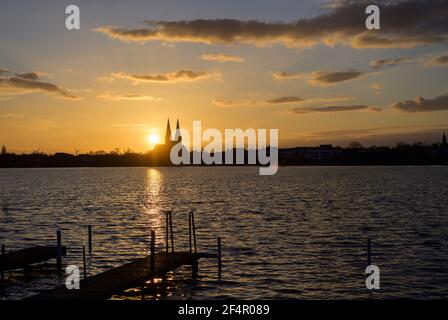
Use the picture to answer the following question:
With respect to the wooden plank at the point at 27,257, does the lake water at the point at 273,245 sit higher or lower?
lower

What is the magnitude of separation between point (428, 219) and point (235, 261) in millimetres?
38105

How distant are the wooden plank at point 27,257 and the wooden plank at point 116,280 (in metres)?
7.38

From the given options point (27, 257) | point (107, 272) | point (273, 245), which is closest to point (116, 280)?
point (107, 272)

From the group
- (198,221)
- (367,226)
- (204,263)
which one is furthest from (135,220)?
(204,263)

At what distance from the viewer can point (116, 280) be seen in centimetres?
2569

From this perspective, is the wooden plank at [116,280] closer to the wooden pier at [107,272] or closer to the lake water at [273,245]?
the wooden pier at [107,272]

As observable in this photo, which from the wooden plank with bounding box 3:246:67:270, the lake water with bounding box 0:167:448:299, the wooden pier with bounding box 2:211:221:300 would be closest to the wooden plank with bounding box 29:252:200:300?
the wooden pier with bounding box 2:211:221:300

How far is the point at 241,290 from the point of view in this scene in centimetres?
2934

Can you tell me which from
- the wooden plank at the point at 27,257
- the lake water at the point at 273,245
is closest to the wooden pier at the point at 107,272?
the wooden plank at the point at 27,257

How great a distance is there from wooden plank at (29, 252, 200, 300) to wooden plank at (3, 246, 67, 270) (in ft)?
24.2

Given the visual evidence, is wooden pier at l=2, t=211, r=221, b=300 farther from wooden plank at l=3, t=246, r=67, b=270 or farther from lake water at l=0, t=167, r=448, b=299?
lake water at l=0, t=167, r=448, b=299

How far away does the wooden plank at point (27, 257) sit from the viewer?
31.5m

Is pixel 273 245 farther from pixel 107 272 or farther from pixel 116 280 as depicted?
pixel 116 280

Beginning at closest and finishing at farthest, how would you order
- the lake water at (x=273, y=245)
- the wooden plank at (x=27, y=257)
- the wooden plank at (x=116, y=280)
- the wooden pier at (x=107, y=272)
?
1. the wooden plank at (x=116, y=280)
2. the wooden pier at (x=107, y=272)
3. the lake water at (x=273, y=245)
4. the wooden plank at (x=27, y=257)
